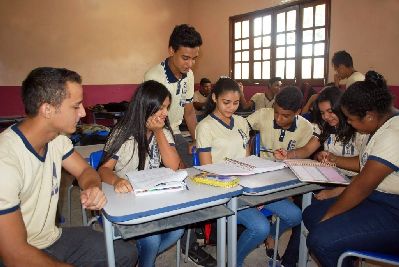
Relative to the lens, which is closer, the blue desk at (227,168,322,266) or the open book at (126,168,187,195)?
the open book at (126,168,187,195)

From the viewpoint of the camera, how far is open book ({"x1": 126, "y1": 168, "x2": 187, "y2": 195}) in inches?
55.2

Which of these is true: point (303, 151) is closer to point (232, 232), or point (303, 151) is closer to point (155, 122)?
point (232, 232)

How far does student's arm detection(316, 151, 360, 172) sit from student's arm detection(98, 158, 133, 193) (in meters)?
1.20

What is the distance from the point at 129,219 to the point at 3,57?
5.89m

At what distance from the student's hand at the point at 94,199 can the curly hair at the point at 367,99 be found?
3.88 feet

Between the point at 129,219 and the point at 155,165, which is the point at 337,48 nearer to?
the point at 155,165

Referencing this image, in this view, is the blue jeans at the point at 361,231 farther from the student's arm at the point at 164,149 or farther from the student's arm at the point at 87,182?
the student's arm at the point at 87,182

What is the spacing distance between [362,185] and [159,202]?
0.89 m

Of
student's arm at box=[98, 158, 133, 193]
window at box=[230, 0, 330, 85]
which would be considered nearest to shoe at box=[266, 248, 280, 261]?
student's arm at box=[98, 158, 133, 193]

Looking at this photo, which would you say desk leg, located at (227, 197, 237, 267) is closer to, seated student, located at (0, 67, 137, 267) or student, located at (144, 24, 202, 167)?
seated student, located at (0, 67, 137, 267)

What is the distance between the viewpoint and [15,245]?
1.11m

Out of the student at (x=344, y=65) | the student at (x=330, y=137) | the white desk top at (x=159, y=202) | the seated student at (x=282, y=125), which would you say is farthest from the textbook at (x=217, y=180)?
the student at (x=344, y=65)

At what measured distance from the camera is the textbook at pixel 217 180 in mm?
1513

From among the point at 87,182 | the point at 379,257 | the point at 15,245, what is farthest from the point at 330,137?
the point at 15,245
